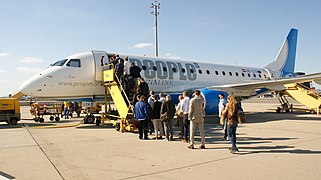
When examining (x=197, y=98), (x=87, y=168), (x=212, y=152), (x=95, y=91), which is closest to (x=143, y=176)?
(x=87, y=168)

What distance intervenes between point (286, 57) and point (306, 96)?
21.6ft

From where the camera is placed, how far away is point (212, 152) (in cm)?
748

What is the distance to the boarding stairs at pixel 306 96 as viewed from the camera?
2173 centimetres

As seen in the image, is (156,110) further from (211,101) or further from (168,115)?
(211,101)

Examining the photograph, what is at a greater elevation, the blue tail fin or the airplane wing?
the blue tail fin

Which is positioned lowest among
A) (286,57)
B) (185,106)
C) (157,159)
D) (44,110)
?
(157,159)

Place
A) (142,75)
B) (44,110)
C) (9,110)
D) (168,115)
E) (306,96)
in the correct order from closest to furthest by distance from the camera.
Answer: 1. (168,115)
2. (9,110)
3. (142,75)
4. (44,110)
5. (306,96)

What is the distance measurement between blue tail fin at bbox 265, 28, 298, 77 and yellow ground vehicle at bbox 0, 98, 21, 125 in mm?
22598

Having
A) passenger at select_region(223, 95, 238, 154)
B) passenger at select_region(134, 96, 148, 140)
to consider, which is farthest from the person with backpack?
passenger at select_region(223, 95, 238, 154)

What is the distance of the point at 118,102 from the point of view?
12.3 metres

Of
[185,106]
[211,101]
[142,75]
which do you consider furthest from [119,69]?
[211,101]

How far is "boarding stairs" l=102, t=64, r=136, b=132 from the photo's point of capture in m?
11.6

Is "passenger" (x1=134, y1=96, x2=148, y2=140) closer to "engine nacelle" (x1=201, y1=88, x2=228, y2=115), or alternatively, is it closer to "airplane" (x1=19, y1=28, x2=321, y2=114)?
"airplane" (x1=19, y1=28, x2=321, y2=114)

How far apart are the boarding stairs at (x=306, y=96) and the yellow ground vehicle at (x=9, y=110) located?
21.3 meters
